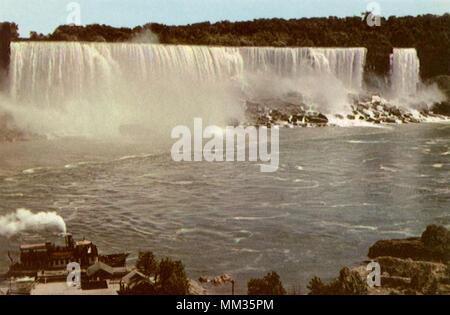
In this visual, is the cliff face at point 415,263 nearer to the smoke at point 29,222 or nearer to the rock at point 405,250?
the rock at point 405,250

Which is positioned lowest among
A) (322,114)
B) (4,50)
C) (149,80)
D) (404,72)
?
(322,114)

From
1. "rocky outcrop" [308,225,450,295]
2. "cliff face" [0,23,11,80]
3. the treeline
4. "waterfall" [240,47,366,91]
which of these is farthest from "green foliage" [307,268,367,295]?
the treeline

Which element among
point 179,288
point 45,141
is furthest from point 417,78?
point 179,288

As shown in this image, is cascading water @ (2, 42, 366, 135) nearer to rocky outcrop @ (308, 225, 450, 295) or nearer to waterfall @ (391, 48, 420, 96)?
waterfall @ (391, 48, 420, 96)

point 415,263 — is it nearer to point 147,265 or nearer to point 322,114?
point 147,265

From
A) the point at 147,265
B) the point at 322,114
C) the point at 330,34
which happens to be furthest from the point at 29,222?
the point at 330,34

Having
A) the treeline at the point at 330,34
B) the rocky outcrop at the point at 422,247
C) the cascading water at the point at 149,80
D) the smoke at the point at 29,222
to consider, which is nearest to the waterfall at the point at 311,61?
the cascading water at the point at 149,80
